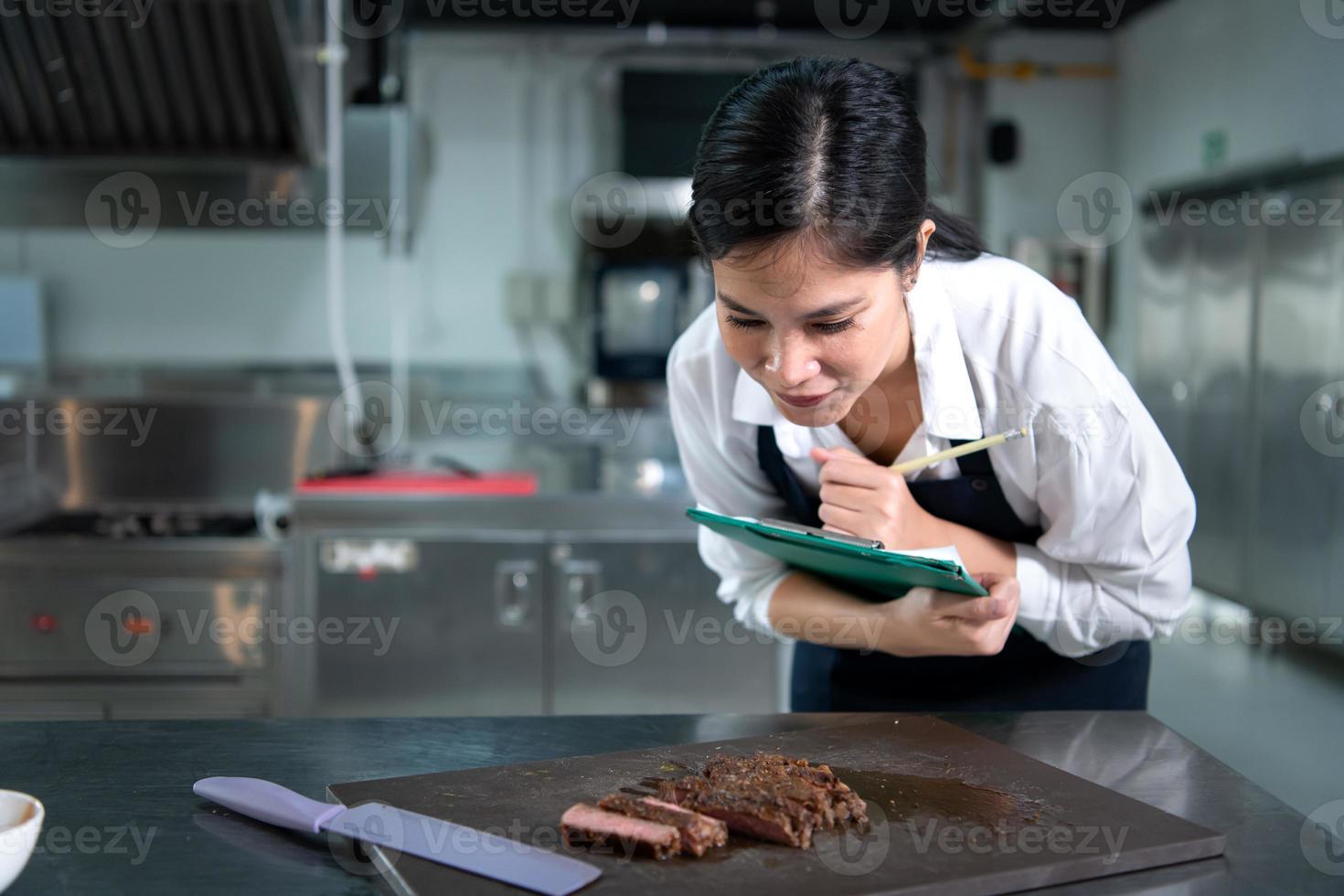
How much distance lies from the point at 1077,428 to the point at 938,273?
24 centimetres

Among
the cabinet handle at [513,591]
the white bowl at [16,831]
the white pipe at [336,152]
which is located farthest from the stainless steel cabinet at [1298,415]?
the white bowl at [16,831]

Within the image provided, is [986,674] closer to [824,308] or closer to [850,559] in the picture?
[850,559]

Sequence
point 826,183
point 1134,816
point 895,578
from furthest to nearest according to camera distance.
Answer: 1. point 895,578
2. point 826,183
3. point 1134,816

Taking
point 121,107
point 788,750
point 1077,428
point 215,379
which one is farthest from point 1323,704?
point 215,379

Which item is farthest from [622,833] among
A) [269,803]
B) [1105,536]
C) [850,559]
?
[1105,536]

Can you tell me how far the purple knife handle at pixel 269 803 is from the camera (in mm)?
897

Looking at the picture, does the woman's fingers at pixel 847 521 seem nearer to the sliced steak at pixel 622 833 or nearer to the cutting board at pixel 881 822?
the cutting board at pixel 881 822

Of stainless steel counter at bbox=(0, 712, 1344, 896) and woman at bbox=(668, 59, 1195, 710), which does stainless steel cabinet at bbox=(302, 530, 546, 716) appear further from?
stainless steel counter at bbox=(0, 712, 1344, 896)

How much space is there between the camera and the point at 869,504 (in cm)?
128

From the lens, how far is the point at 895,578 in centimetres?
120

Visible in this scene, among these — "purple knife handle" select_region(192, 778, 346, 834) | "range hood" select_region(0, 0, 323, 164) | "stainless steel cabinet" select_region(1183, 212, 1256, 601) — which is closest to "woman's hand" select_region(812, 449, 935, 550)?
"purple knife handle" select_region(192, 778, 346, 834)

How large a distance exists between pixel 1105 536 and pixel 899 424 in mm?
275

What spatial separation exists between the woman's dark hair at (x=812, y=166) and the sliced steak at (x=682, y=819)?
0.50 meters

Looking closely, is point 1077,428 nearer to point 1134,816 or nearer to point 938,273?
point 938,273
